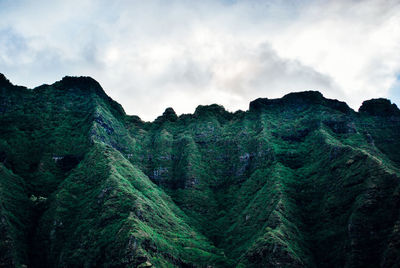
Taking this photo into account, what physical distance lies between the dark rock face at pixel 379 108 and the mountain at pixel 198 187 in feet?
3.08

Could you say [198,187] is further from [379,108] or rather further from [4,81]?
[4,81]

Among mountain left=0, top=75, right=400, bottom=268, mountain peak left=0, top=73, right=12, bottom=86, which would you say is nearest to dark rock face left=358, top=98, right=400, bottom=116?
mountain left=0, top=75, right=400, bottom=268

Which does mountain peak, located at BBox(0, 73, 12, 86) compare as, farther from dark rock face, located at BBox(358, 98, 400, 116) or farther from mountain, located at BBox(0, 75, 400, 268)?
dark rock face, located at BBox(358, 98, 400, 116)

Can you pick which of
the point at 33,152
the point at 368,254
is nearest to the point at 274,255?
the point at 368,254

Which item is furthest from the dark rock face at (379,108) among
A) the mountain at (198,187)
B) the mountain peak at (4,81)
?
the mountain peak at (4,81)

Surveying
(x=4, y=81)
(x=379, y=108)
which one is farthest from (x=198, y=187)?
(x=4, y=81)

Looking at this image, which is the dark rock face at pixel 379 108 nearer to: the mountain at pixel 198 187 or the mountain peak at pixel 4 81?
the mountain at pixel 198 187

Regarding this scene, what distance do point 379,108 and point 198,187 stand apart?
371ft

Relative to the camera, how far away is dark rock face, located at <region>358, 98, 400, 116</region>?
595 feet

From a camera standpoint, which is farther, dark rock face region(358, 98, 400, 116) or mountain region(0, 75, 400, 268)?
dark rock face region(358, 98, 400, 116)

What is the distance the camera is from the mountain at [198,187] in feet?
296

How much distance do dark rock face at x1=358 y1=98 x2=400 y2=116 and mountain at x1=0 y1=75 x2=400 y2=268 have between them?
3.08 ft

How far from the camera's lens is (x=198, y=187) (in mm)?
154000

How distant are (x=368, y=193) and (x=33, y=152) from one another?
132 m
